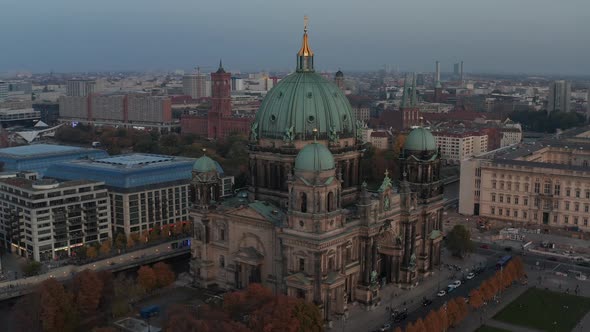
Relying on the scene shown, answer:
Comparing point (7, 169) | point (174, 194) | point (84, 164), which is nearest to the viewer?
A: point (174, 194)

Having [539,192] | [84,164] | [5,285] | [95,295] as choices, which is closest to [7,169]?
[84,164]

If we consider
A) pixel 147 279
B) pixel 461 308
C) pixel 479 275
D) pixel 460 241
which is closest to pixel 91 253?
pixel 147 279

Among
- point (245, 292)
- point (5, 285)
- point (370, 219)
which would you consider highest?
point (370, 219)

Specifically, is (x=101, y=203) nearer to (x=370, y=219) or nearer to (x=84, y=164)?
(x=84, y=164)

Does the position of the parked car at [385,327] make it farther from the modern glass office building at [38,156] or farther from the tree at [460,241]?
the modern glass office building at [38,156]

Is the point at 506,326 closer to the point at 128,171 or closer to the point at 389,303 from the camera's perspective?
the point at 389,303

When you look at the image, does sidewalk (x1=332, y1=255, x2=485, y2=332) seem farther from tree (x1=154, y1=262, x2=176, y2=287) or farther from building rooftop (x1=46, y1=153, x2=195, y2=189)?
building rooftop (x1=46, y1=153, x2=195, y2=189)

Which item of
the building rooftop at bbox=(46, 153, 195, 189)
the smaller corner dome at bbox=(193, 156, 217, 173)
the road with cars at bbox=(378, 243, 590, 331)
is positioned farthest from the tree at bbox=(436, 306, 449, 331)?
the building rooftop at bbox=(46, 153, 195, 189)
